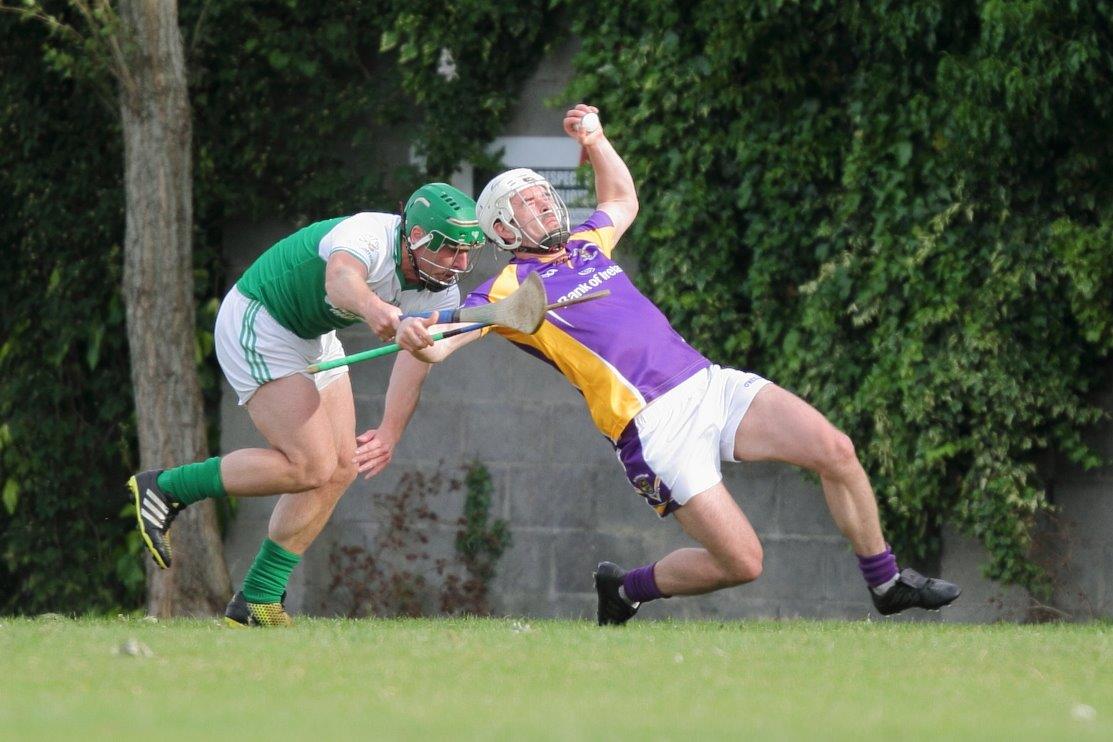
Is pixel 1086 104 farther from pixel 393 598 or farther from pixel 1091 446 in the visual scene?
pixel 393 598

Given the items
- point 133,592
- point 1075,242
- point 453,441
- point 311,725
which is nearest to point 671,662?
point 311,725

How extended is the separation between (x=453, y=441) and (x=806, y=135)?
2.69 m

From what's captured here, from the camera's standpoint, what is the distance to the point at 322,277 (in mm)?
6301

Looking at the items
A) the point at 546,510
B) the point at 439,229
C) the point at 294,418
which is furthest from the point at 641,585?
the point at 546,510

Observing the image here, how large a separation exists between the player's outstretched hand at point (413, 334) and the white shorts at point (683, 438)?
3.24ft

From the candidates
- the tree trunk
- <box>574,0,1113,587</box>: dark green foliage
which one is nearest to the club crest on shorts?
<box>574,0,1113,587</box>: dark green foliage

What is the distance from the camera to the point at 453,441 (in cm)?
1012

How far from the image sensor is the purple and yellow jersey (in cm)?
613

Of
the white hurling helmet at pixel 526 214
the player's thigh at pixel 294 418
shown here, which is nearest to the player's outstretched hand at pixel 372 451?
the player's thigh at pixel 294 418

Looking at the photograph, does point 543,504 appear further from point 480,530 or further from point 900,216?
point 900,216

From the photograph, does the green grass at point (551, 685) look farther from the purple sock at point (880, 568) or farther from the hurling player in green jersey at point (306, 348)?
the hurling player in green jersey at point (306, 348)

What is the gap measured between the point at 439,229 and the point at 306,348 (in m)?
0.75

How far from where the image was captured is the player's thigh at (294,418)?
251 inches

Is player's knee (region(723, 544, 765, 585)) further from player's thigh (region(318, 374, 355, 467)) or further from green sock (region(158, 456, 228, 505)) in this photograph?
green sock (region(158, 456, 228, 505))
